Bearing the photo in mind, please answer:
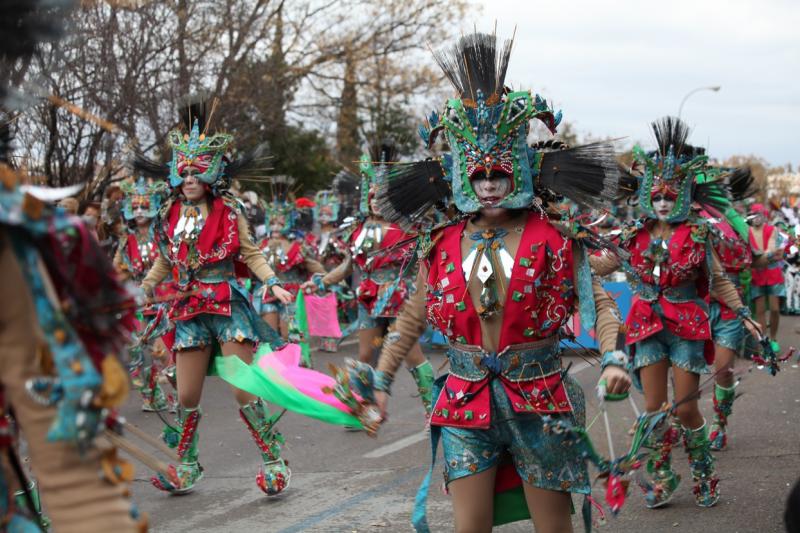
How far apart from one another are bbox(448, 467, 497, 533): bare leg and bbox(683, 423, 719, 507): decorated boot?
290cm

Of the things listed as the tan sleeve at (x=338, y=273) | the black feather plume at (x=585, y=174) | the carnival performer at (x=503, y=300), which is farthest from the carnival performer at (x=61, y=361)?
the tan sleeve at (x=338, y=273)

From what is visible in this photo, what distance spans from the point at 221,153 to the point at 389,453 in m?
2.89

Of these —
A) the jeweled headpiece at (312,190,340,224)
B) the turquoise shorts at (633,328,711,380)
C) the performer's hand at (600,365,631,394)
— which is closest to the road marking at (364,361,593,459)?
the turquoise shorts at (633,328,711,380)

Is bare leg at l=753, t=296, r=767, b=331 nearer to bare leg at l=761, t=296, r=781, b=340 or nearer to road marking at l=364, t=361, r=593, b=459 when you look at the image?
bare leg at l=761, t=296, r=781, b=340

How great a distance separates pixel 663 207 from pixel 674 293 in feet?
2.04

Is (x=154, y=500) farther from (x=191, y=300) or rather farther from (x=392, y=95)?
(x=392, y=95)

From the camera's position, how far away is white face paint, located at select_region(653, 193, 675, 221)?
7.50 metres

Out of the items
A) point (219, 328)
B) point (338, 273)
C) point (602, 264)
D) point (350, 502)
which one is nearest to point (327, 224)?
point (338, 273)

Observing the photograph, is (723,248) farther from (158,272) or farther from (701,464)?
(158,272)

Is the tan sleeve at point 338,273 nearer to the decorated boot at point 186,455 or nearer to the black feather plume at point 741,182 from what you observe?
the decorated boot at point 186,455

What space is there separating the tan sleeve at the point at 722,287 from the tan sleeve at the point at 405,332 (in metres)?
3.11

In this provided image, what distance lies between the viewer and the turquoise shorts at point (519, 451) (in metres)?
4.46

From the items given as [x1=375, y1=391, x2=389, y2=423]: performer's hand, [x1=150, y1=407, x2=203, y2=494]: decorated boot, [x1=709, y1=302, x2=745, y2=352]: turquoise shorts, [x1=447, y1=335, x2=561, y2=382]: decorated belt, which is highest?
[x1=447, y1=335, x2=561, y2=382]: decorated belt

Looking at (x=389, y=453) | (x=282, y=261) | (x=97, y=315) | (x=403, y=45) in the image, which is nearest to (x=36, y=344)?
(x=97, y=315)
